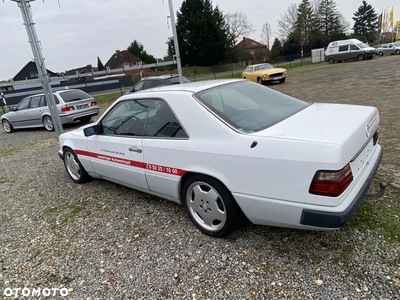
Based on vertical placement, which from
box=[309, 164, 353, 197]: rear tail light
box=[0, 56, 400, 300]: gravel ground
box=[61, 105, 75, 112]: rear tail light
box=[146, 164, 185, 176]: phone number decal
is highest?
box=[61, 105, 75, 112]: rear tail light

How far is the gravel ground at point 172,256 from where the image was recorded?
209 cm

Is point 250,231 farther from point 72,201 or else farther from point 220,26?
point 220,26

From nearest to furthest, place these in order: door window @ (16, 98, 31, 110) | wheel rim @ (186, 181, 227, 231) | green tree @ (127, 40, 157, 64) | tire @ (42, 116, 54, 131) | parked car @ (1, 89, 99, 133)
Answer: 1. wheel rim @ (186, 181, 227, 231)
2. parked car @ (1, 89, 99, 133)
3. tire @ (42, 116, 54, 131)
4. door window @ (16, 98, 31, 110)
5. green tree @ (127, 40, 157, 64)

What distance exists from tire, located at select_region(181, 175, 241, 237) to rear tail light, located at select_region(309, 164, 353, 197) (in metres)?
0.76

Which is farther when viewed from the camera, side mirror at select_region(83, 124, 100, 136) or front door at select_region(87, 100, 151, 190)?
side mirror at select_region(83, 124, 100, 136)

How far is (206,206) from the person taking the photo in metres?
2.66

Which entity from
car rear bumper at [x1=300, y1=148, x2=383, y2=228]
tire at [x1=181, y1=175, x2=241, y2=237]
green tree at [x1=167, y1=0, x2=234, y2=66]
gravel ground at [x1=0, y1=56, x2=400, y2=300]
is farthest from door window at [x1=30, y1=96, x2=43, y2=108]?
green tree at [x1=167, y1=0, x2=234, y2=66]

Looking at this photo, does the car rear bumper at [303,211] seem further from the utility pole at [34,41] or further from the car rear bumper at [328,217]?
the utility pole at [34,41]

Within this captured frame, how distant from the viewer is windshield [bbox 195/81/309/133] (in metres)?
2.47

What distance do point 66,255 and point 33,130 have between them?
10.2 metres

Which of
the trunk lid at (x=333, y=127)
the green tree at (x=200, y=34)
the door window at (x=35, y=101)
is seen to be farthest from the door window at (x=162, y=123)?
the green tree at (x=200, y=34)

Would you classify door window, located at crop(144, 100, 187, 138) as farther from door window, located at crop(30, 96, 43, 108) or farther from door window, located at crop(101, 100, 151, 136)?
door window, located at crop(30, 96, 43, 108)

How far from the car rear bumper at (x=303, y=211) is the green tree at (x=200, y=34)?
4191 cm

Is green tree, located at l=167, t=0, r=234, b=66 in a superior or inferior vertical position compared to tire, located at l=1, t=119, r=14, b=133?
superior
